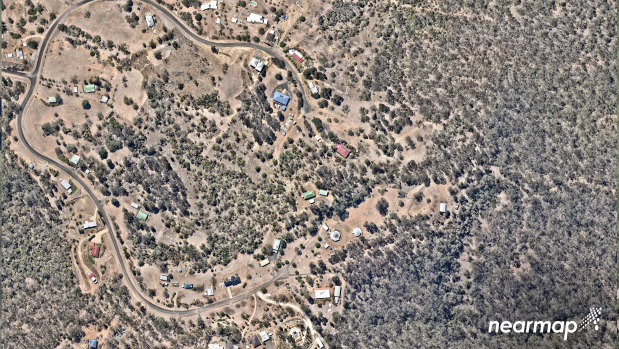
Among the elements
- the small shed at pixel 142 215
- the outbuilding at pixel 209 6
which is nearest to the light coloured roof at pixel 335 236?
the small shed at pixel 142 215

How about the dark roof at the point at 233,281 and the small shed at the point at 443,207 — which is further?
the dark roof at the point at 233,281

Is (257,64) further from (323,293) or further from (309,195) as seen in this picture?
(323,293)

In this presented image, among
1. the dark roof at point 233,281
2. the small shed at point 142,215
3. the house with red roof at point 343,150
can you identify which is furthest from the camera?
the house with red roof at point 343,150

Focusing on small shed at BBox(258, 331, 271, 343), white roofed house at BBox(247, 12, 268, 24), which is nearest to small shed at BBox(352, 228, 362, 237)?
small shed at BBox(258, 331, 271, 343)

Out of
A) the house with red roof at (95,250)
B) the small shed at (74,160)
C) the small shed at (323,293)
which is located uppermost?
the small shed at (74,160)

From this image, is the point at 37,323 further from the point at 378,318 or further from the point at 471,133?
the point at 471,133

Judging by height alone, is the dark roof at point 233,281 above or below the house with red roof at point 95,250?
below

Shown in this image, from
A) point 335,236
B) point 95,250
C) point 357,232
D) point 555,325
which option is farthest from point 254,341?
point 555,325

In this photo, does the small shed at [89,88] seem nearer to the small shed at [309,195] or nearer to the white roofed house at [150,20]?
the white roofed house at [150,20]

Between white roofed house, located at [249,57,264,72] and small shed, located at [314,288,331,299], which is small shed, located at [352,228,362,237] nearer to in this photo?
small shed, located at [314,288,331,299]

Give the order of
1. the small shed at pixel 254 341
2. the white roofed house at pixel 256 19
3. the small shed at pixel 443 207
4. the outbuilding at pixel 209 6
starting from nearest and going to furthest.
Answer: the small shed at pixel 254 341 → the small shed at pixel 443 207 → the white roofed house at pixel 256 19 → the outbuilding at pixel 209 6
